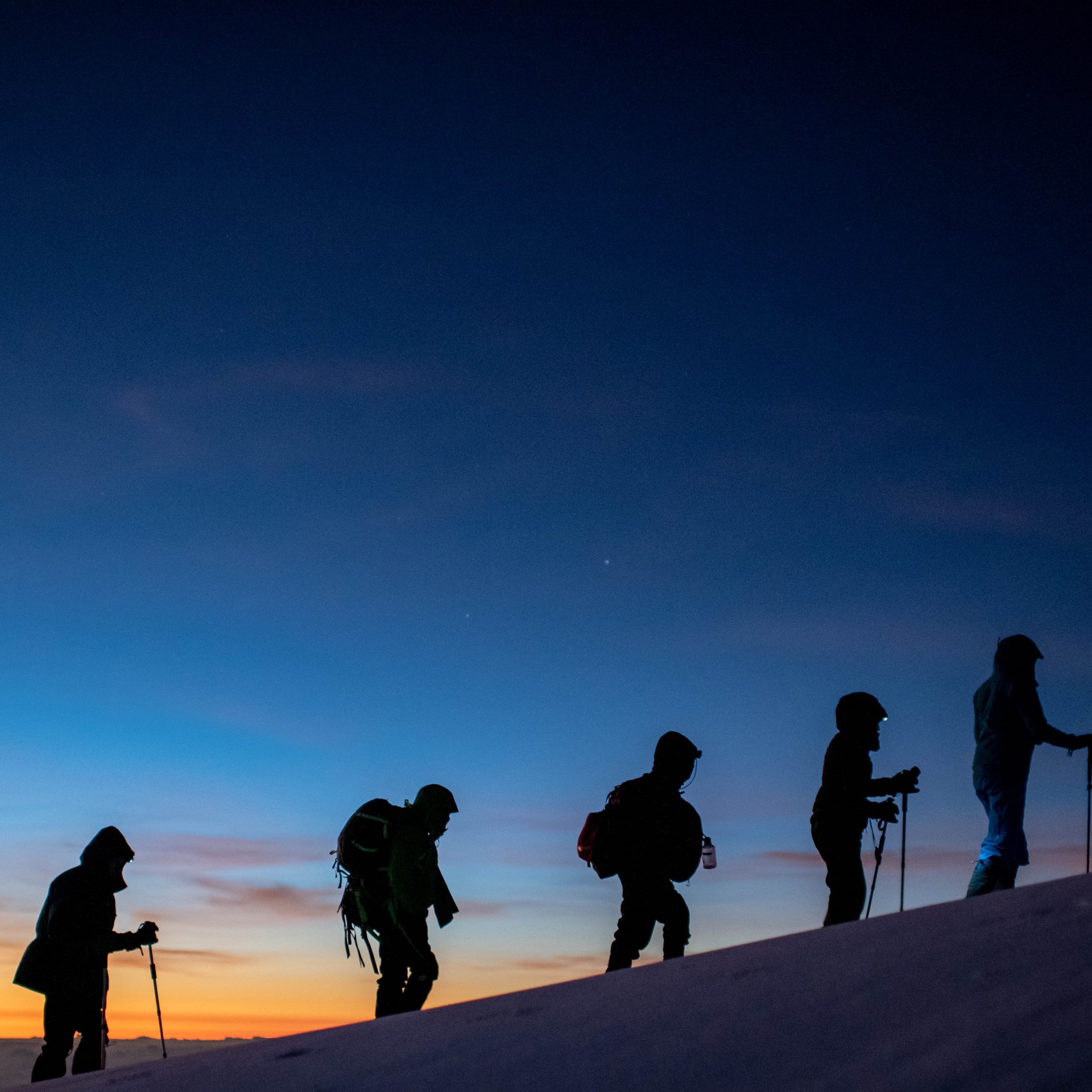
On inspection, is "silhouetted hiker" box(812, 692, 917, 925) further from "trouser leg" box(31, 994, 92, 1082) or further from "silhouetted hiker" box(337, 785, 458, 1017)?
"trouser leg" box(31, 994, 92, 1082)

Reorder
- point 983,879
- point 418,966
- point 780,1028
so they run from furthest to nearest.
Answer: point 418,966 < point 983,879 < point 780,1028

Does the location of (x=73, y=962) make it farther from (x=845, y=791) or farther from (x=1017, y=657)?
(x=1017, y=657)

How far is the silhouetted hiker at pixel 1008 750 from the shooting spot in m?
6.48

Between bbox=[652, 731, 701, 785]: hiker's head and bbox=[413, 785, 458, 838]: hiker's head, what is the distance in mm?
1525

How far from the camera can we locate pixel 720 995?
331 centimetres

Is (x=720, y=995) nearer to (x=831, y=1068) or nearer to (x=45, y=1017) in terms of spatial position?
(x=831, y=1068)

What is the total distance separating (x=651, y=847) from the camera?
21.7ft

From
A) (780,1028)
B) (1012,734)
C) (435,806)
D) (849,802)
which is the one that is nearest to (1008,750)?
(1012,734)

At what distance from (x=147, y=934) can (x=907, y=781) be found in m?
5.13

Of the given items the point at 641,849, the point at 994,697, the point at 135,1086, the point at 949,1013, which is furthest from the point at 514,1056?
the point at 994,697

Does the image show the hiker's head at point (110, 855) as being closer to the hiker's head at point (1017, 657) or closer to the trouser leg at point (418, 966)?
the trouser leg at point (418, 966)

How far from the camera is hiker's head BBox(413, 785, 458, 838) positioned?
7.28m

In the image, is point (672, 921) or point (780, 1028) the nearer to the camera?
point (780, 1028)

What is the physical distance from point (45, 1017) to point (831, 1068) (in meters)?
5.73
